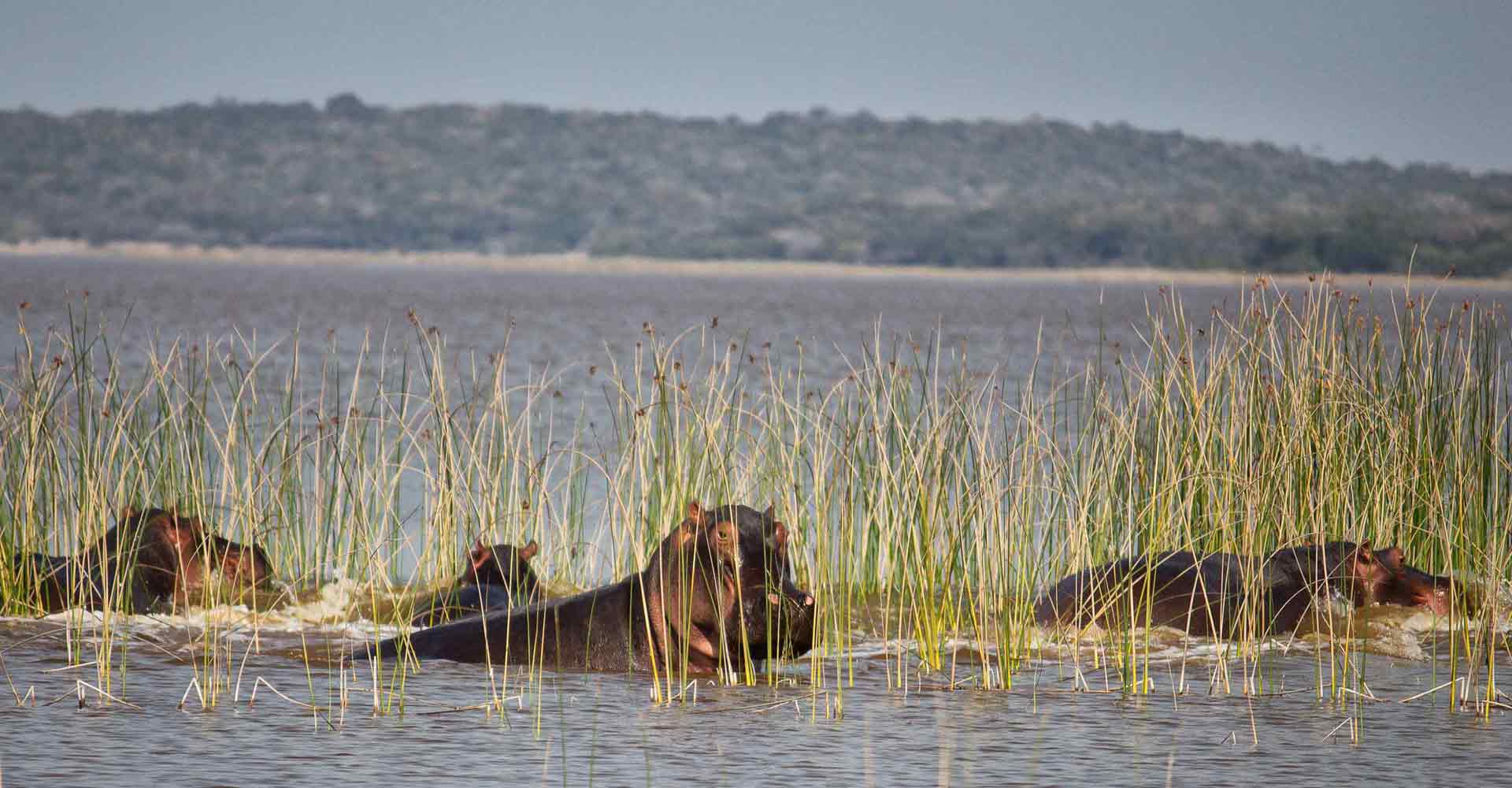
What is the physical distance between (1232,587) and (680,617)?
2.15 m

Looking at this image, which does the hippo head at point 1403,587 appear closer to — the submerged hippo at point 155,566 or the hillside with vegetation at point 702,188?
the submerged hippo at point 155,566

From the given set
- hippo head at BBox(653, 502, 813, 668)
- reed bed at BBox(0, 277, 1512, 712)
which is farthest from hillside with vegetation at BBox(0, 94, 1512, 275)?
hippo head at BBox(653, 502, 813, 668)

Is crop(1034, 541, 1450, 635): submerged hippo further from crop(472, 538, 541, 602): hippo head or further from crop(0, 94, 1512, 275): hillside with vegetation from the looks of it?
crop(0, 94, 1512, 275): hillside with vegetation

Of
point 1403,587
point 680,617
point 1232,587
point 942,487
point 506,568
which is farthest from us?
point 506,568

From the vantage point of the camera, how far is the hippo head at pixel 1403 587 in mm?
7398

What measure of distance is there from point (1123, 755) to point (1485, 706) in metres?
1.21

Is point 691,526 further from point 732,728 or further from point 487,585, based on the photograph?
point 487,585

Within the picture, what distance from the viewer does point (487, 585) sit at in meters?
7.50

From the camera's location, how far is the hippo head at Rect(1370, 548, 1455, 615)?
291 inches

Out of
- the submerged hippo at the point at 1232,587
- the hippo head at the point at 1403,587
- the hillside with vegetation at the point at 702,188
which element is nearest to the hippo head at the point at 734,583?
the submerged hippo at the point at 1232,587

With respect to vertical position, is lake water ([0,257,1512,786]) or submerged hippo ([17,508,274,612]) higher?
submerged hippo ([17,508,274,612])

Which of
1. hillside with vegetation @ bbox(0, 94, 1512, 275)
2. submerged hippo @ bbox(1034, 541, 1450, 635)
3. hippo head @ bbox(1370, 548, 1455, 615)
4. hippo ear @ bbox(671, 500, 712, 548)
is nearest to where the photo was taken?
hippo ear @ bbox(671, 500, 712, 548)

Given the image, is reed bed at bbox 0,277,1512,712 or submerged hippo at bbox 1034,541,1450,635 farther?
submerged hippo at bbox 1034,541,1450,635

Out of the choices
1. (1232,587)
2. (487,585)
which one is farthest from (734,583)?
(1232,587)
